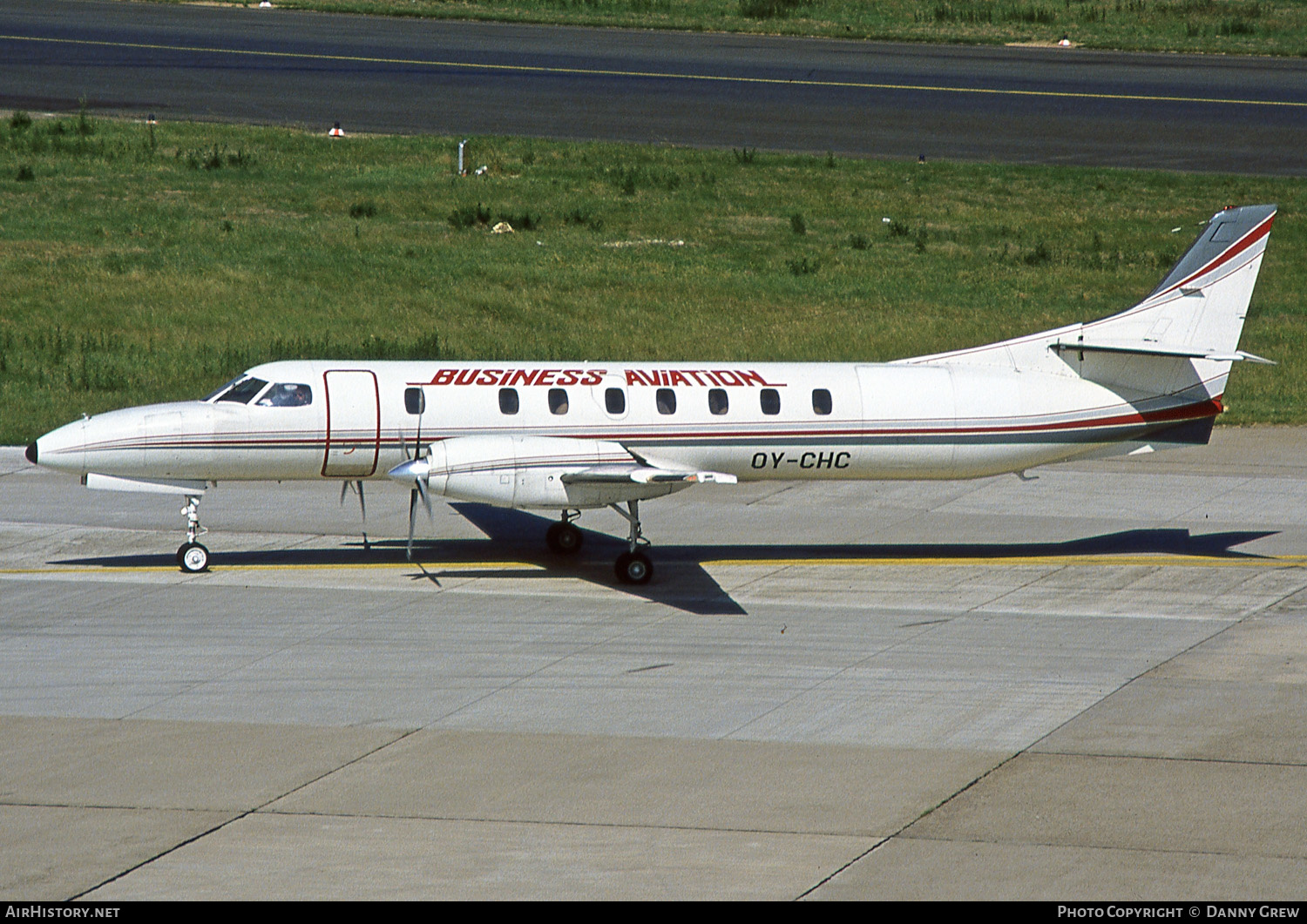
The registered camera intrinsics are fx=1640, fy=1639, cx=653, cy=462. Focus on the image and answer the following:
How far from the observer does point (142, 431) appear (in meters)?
22.3

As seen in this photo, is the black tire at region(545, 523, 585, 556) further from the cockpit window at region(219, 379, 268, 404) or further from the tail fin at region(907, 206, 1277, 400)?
the tail fin at region(907, 206, 1277, 400)

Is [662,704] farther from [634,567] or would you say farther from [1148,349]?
[1148,349]

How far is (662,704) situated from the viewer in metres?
17.9

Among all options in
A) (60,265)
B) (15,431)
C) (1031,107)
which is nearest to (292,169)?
(60,265)

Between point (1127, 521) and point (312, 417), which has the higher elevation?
point (312, 417)

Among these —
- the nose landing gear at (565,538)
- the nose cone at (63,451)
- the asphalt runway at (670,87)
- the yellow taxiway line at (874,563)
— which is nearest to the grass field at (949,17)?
the asphalt runway at (670,87)

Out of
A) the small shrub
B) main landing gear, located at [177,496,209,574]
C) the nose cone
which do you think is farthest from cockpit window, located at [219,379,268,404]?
the small shrub

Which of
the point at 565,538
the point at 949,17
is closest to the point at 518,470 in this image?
the point at 565,538

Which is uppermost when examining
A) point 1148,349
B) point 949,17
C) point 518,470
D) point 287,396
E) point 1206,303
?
point 949,17

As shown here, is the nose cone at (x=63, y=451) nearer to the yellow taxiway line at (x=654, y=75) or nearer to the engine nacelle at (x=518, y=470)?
the engine nacelle at (x=518, y=470)

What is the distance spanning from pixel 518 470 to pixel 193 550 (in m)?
5.02

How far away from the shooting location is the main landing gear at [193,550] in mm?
23297

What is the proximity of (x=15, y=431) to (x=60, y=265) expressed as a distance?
12004mm

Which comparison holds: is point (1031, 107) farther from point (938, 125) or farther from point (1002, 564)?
point (1002, 564)
